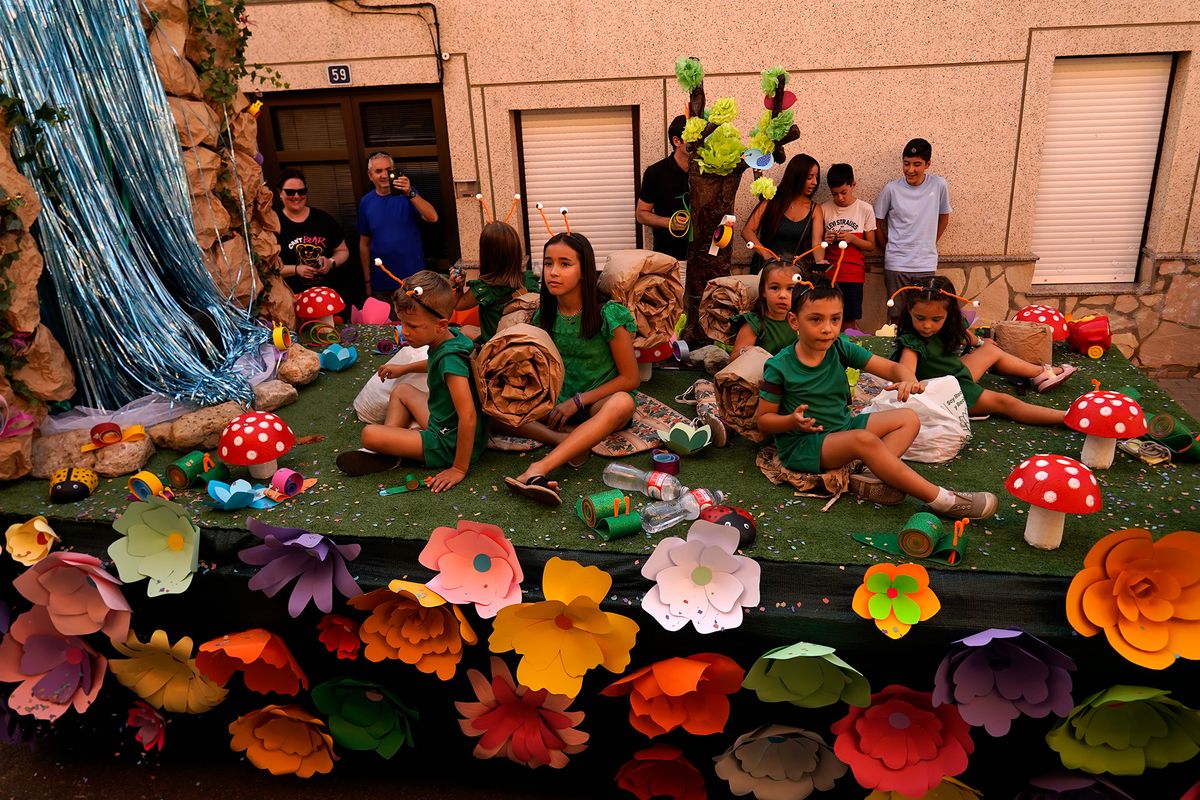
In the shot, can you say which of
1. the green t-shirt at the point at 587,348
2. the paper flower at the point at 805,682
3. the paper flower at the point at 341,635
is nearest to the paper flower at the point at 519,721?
the paper flower at the point at 341,635

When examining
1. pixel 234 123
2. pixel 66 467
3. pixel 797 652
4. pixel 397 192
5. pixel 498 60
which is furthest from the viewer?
pixel 498 60

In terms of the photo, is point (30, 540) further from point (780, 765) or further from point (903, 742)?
point (903, 742)

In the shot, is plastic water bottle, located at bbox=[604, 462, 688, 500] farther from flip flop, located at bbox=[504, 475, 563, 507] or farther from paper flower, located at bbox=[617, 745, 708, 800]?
paper flower, located at bbox=[617, 745, 708, 800]

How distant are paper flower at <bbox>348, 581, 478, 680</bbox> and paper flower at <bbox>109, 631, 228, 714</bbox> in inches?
26.2

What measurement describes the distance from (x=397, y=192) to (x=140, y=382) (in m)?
2.21

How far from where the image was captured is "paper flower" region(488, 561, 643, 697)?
8.18 ft

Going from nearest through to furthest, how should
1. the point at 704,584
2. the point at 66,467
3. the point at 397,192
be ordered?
1. the point at 704,584
2. the point at 66,467
3. the point at 397,192

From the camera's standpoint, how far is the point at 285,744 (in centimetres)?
289

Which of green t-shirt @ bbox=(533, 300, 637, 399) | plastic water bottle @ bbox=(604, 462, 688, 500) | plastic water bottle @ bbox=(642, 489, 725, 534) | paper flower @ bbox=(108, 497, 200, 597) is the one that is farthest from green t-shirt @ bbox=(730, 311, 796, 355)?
paper flower @ bbox=(108, 497, 200, 597)

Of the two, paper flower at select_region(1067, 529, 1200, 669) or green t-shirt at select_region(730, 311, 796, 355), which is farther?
green t-shirt at select_region(730, 311, 796, 355)

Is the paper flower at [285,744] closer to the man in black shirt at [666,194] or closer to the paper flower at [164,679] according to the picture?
the paper flower at [164,679]

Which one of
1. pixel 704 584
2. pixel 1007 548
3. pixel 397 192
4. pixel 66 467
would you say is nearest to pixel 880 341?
pixel 1007 548

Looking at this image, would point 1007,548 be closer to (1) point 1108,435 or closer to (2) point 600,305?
(1) point 1108,435

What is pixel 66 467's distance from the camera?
3.36 meters
